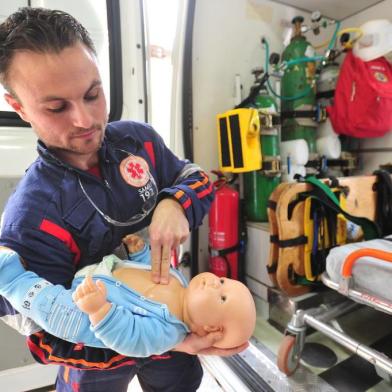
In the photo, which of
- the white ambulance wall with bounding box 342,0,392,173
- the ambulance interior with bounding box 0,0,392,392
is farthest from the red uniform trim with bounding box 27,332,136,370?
the white ambulance wall with bounding box 342,0,392,173

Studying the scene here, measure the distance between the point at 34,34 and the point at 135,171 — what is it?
1.48 feet

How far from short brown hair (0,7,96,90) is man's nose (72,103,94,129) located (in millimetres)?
136

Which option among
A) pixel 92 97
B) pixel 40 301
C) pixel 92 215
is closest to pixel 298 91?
pixel 92 97

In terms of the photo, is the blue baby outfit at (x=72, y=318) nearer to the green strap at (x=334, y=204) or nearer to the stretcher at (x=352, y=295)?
the stretcher at (x=352, y=295)

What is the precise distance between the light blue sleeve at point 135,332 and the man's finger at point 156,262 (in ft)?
0.40

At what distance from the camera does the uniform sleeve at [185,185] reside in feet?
2.98

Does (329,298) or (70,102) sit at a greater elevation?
(70,102)

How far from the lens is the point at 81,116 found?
711mm

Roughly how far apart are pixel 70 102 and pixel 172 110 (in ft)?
4.89

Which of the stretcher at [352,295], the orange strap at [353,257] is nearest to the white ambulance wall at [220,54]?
the stretcher at [352,295]

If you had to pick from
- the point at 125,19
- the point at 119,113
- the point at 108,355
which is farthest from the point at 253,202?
the point at 108,355

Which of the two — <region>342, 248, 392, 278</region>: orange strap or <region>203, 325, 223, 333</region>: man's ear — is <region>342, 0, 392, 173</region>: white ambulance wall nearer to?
<region>342, 248, 392, 278</region>: orange strap

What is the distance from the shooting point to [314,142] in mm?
2682

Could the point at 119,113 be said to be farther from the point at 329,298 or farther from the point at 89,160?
the point at 329,298
